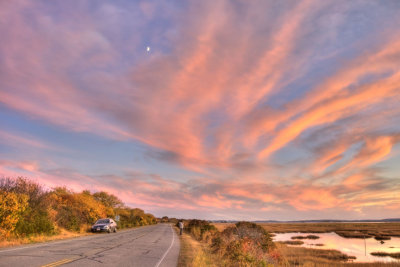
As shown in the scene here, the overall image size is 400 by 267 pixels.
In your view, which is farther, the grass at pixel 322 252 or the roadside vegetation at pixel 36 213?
the grass at pixel 322 252

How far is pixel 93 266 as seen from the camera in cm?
1041

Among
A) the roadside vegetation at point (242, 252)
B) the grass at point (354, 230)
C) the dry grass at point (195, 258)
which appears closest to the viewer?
the dry grass at point (195, 258)

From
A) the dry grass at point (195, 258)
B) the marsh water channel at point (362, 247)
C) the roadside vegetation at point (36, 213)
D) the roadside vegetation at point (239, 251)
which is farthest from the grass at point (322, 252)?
the roadside vegetation at point (36, 213)

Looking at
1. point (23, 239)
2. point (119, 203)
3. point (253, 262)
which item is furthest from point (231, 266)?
point (119, 203)

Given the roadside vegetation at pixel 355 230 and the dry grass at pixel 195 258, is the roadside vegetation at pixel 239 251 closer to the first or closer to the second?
the dry grass at pixel 195 258

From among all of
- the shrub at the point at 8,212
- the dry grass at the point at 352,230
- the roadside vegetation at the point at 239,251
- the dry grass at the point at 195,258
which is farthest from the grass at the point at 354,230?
the shrub at the point at 8,212

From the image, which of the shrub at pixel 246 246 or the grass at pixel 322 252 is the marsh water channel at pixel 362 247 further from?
the shrub at pixel 246 246

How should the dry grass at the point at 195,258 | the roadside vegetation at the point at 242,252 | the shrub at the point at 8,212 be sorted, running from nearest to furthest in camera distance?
the dry grass at the point at 195,258
the roadside vegetation at the point at 242,252
the shrub at the point at 8,212

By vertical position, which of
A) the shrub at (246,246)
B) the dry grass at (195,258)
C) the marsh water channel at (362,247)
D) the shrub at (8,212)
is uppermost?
the shrub at (8,212)

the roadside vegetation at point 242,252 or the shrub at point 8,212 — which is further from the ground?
the shrub at point 8,212

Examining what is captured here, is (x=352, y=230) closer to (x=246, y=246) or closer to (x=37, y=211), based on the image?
(x=246, y=246)

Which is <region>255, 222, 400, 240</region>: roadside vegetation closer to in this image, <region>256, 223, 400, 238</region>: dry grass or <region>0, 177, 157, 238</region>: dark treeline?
<region>256, 223, 400, 238</region>: dry grass

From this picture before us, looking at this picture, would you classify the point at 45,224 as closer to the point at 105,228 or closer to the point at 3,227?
the point at 3,227

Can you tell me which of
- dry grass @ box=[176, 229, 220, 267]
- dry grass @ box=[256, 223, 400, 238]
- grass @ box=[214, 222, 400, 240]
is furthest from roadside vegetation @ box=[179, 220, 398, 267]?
dry grass @ box=[256, 223, 400, 238]
